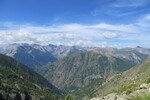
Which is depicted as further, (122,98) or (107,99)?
(107,99)

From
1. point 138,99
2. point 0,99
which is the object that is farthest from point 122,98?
point 0,99

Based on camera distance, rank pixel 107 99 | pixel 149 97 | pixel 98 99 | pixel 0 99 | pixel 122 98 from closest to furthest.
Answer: pixel 149 97, pixel 122 98, pixel 107 99, pixel 98 99, pixel 0 99

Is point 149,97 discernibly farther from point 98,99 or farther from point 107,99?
point 98,99

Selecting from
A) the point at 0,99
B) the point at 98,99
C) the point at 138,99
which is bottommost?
the point at 0,99

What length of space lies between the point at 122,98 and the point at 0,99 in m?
194

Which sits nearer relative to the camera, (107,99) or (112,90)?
(107,99)

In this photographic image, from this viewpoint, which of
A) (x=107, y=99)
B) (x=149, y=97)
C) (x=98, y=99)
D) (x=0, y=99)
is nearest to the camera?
(x=149, y=97)

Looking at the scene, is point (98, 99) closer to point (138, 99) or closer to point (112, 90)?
point (112, 90)

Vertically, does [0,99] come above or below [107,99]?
below

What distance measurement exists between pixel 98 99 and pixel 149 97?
1043cm

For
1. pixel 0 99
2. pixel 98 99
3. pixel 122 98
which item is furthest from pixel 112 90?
pixel 0 99

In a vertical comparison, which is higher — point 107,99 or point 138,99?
point 138,99

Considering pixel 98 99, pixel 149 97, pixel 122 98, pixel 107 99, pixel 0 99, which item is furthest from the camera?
pixel 0 99

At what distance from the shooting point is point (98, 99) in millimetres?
21422
